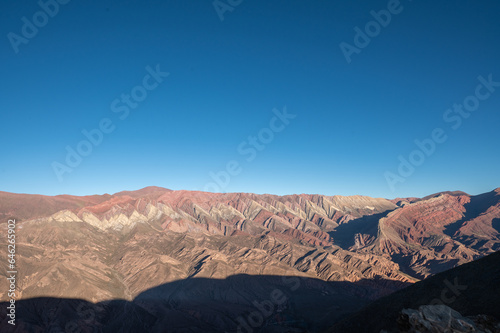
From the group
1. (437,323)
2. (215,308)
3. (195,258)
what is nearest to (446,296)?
(437,323)

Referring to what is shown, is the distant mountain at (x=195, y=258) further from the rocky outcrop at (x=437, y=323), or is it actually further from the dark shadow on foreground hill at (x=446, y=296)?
the rocky outcrop at (x=437, y=323)

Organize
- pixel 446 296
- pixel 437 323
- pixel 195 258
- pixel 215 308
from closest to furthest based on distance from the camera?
pixel 437 323
pixel 446 296
pixel 215 308
pixel 195 258

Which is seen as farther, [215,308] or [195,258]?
[195,258]

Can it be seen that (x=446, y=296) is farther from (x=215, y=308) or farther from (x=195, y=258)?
(x=195, y=258)

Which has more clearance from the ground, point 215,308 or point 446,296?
point 446,296

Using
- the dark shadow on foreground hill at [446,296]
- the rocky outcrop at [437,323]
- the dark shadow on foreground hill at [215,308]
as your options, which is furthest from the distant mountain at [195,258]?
the rocky outcrop at [437,323]

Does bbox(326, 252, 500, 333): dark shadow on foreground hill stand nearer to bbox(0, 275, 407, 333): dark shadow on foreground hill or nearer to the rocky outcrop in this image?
the rocky outcrop
